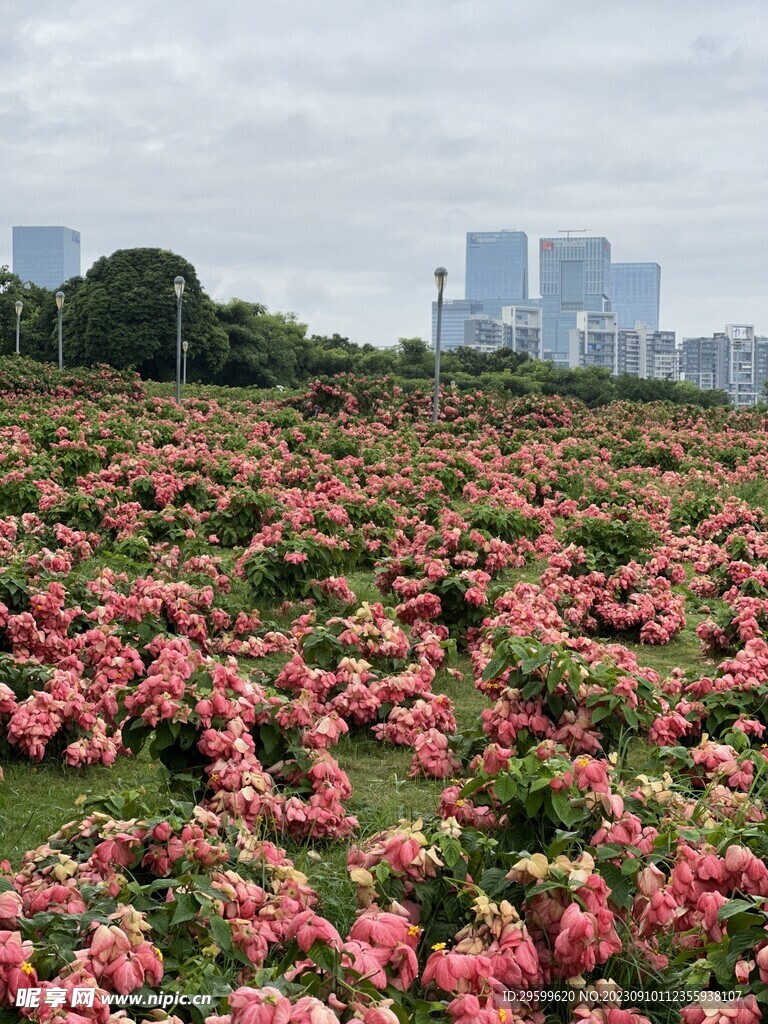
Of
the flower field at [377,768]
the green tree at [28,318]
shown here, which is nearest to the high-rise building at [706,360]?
the green tree at [28,318]

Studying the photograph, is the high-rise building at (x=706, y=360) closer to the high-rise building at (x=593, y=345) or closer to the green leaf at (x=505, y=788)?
the high-rise building at (x=593, y=345)

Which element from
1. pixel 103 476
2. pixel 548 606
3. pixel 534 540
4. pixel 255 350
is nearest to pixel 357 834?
pixel 548 606

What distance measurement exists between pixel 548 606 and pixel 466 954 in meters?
3.83

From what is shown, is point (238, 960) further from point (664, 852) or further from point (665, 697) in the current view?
point (665, 697)

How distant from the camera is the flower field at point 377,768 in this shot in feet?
9.39

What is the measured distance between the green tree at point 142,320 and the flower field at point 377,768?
35466 millimetres

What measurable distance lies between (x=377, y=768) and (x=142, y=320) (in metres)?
41.9

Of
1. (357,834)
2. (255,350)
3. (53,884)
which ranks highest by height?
(255,350)

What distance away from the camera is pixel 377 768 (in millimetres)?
5246

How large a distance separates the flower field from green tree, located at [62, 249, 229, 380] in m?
35.5

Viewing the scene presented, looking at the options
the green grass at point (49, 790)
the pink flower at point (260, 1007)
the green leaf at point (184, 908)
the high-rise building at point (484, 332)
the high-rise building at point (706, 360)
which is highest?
the high-rise building at point (484, 332)

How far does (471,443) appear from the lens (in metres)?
17.3

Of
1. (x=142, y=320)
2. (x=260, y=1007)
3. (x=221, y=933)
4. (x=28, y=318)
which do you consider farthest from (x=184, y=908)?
(x=28, y=318)

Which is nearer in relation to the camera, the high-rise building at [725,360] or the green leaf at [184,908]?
the green leaf at [184,908]
